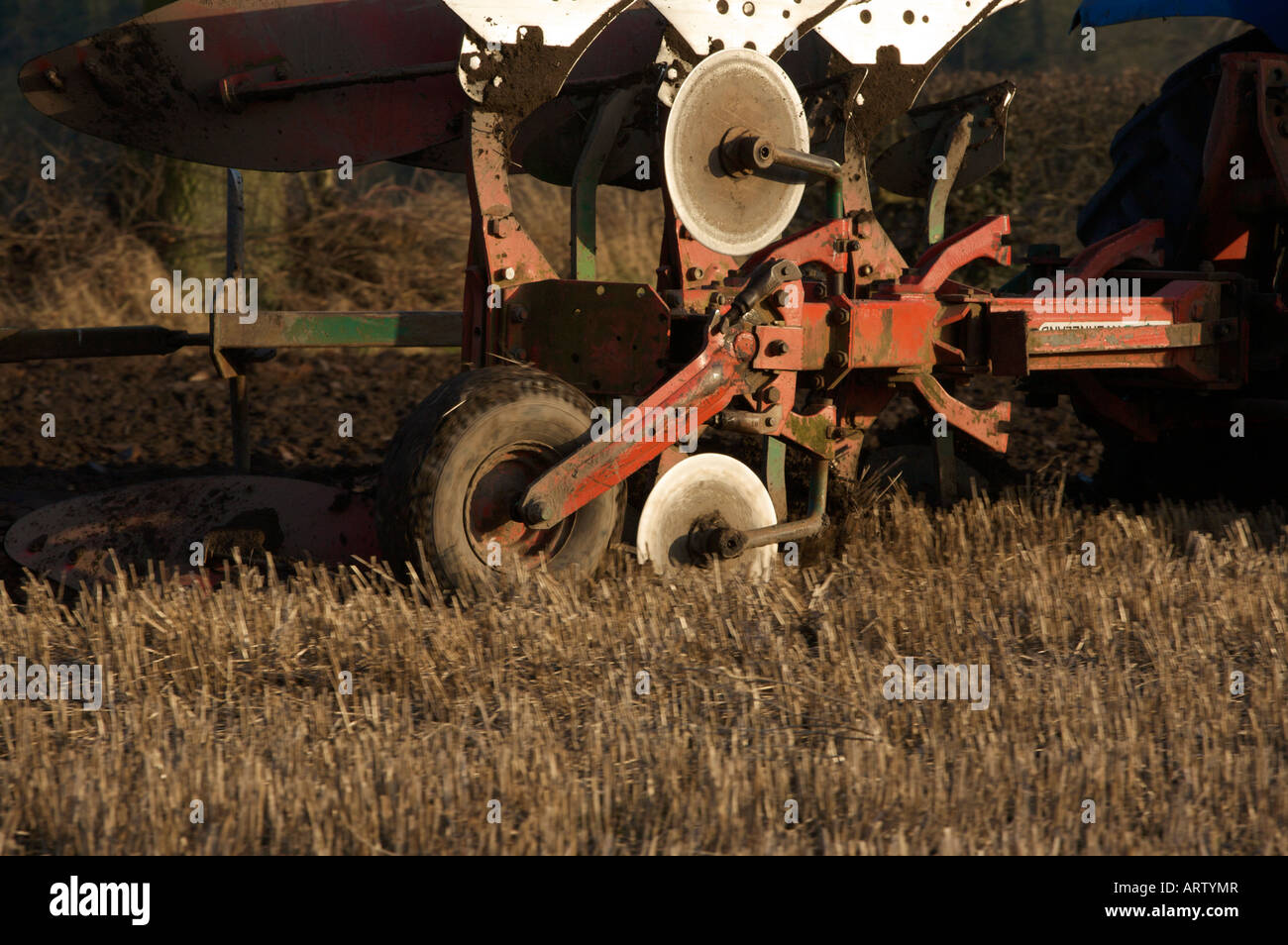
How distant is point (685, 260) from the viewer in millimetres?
4156

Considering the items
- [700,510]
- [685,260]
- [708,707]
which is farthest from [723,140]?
[708,707]

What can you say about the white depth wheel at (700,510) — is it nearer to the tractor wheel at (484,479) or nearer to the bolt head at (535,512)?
the tractor wheel at (484,479)

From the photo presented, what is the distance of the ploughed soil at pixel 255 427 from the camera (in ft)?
17.4

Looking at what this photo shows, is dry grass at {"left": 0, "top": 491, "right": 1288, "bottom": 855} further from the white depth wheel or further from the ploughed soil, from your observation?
the ploughed soil

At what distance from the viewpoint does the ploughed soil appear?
17.4ft

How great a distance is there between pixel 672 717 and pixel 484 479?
3.07ft

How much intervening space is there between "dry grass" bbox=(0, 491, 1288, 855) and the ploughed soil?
3.89ft

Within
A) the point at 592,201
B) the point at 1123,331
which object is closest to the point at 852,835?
the point at 1123,331

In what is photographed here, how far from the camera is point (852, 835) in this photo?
2291 millimetres

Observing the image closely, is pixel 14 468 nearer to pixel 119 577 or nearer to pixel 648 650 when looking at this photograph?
pixel 119 577

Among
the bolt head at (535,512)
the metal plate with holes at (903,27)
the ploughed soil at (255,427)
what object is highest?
the metal plate with holes at (903,27)

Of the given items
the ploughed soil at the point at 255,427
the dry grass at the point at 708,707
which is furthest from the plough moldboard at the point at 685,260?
the ploughed soil at the point at 255,427

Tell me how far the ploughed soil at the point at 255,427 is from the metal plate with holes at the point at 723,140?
92cm

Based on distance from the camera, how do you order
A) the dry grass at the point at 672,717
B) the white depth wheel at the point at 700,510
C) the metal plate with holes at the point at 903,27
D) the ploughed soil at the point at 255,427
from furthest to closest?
the ploughed soil at the point at 255,427, the metal plate with holes at the point at 903,27, the white depth wheel at the point at 700,510, the dry grass at the point at 672,717
